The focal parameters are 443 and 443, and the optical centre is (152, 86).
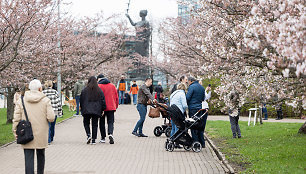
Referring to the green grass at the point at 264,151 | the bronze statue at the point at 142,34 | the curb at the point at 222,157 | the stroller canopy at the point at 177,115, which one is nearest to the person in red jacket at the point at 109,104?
the stroller canopy at the point at 177,115

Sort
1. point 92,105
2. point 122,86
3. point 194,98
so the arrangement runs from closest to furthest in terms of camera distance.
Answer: point 194,98, point 92,105, point 122,86

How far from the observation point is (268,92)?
25.1ft

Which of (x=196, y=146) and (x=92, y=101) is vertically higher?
(x=92, y=101)

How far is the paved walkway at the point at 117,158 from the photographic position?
27.9 ft

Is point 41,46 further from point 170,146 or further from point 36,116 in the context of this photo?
point 36,116

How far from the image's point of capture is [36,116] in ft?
23.5

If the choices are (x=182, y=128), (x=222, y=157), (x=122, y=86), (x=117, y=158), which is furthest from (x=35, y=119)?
(x=122, y=86)

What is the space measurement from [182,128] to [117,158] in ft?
6.19

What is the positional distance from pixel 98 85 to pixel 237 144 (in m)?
4.24

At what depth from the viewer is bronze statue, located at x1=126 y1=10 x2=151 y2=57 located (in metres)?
40.1

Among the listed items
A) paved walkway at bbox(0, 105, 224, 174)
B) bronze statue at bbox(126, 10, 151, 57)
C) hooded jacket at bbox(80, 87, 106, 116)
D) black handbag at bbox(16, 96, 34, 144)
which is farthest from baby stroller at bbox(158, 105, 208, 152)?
bronze statue at bbox(126, 10, 151, 57)

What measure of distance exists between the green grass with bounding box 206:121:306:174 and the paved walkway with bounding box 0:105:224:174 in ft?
1.64

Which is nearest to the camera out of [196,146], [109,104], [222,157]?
[222,157]

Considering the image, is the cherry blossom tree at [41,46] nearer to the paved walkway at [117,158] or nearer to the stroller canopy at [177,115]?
the paved walkway at [117,158]
